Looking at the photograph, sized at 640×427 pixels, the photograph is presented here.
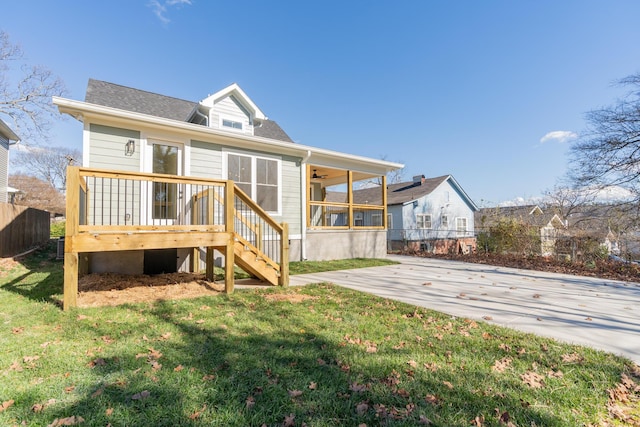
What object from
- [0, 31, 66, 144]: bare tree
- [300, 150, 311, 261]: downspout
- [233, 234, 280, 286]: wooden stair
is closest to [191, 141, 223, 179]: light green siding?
[300, 150, 311, 261]: downspout

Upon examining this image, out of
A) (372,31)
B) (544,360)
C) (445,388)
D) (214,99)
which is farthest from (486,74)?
(445,388)

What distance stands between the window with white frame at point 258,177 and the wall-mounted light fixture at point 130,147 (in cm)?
221

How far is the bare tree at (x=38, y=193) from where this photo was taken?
24.1m

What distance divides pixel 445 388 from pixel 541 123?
18337 mm

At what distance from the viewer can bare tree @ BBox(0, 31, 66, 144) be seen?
577 inches

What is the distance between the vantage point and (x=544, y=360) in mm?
2646

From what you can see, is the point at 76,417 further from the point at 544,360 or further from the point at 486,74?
the point at 486,74

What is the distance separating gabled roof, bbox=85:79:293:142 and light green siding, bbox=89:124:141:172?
2.50m

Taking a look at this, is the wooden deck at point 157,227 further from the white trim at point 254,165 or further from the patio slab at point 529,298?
the patio slab at point 529,298

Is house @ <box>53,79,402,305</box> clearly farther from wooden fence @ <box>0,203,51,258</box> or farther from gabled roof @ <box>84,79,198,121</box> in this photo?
wooden fence @ <box>0,203,51,258</box>

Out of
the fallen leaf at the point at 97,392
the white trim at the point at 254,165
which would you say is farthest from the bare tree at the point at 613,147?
the fallen leaf at the point at 97,392

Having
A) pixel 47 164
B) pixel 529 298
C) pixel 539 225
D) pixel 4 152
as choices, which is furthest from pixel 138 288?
pixel 47 164

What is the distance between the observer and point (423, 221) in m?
21.0

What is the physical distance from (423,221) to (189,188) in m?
17.6
